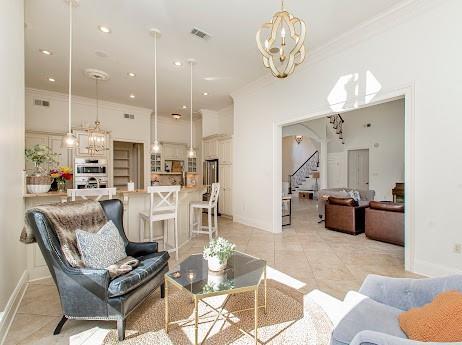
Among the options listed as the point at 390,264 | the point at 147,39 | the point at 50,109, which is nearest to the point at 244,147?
the point at 147,39

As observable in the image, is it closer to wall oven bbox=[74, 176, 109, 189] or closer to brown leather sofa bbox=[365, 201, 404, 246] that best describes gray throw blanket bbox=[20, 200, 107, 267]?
wall oven bbox=[74, 176, 109, 189]

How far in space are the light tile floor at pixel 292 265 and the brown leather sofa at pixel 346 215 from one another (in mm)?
193

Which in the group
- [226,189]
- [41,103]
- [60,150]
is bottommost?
[226,189]

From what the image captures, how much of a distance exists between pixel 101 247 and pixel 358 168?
10.3 meters

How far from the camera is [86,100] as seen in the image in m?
6.89

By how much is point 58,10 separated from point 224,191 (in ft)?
17.6

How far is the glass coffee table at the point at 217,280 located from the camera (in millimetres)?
1763

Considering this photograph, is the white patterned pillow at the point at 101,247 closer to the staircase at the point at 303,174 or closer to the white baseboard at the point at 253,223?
the white baseboard at the point at 253,223

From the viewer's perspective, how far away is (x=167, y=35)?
12.4 ft

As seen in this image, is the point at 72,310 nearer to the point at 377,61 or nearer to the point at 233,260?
the point at 233,260

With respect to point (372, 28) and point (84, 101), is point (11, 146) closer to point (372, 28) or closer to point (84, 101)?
point (372, 28)

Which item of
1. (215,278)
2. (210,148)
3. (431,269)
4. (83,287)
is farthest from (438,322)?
(210,148)

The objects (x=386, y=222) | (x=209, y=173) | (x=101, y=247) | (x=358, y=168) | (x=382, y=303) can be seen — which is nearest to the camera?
(x=382, y=303)

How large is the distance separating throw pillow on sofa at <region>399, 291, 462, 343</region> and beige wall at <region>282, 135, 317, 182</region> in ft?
41.2
